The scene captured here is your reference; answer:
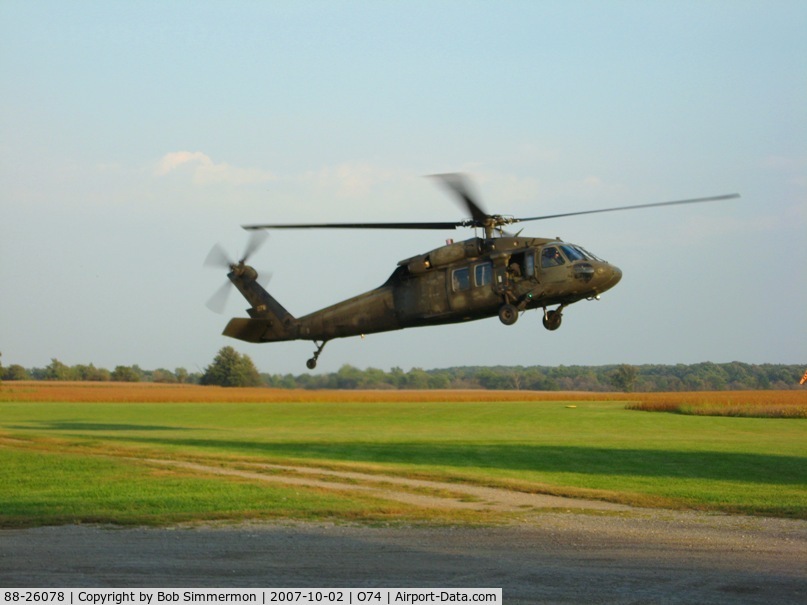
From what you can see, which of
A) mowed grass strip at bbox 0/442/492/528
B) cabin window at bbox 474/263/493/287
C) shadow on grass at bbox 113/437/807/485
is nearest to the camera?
mowed grass strip at bbox 0/442/492/528

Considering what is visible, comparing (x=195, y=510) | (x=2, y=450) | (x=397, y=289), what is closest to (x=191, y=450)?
(x=2, y=450)

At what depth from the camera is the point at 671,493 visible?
78.3 feet

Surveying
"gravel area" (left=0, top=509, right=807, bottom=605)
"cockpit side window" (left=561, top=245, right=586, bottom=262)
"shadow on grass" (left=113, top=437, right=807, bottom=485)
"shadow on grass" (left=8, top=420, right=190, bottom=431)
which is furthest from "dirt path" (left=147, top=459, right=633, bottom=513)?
"shadow on grass" (left=8, top=420, right=190, bottom=431)

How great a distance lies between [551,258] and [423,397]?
59339 millimetres

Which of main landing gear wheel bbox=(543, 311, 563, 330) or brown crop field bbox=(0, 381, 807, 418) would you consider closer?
main landing gear wheel bbox=(543, 311, 563, 330)

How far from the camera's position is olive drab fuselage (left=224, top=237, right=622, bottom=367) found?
913 inches

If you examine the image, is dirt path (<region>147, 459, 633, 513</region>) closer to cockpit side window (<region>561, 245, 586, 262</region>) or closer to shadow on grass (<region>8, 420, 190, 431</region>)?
cockpit side window (<region>561, 245, 586, 262</region>)

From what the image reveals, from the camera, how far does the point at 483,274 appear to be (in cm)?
2400

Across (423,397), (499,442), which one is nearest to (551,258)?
(499,442)

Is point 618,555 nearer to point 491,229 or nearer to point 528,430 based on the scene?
point 491,229

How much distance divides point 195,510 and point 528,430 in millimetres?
32381

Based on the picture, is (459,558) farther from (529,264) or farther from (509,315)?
(529,264)

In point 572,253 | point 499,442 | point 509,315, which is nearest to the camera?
point 572,253

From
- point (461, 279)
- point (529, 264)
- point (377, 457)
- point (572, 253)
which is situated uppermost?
point (572, 253)
